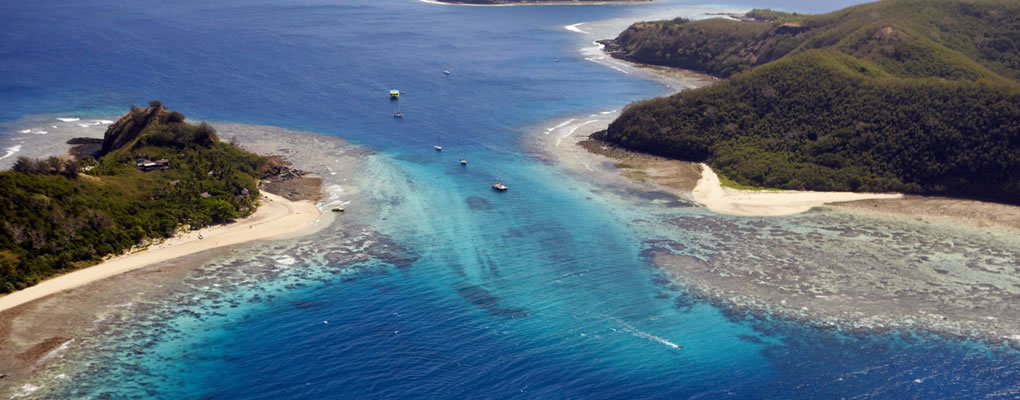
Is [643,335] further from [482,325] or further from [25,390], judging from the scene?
[25,390]

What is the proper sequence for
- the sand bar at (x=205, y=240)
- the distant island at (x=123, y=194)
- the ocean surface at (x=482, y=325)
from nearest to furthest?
1. the ocean surface at (x=482, y=325)
2. the sand bar at (x=205, y=240)
3. the distant island at (x=123, y=194)

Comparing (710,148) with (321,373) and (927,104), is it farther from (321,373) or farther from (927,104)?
(321,373)

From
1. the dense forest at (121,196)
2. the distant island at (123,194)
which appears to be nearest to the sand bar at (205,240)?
the distant island at (123,194)

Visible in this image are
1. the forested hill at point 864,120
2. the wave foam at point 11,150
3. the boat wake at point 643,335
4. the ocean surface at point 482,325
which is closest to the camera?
the ocean surface at point 482,325

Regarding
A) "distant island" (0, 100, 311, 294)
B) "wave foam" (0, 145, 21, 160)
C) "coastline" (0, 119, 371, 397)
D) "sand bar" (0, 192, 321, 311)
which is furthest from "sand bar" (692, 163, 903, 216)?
"wave foam" (0, 145, 21, 160)

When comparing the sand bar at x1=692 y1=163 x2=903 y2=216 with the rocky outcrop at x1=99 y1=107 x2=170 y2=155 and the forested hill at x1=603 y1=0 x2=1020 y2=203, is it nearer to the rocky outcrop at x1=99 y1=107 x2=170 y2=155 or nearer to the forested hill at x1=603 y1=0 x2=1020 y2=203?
the forested hill at x1=603 y1=0 x2=1020 y2=203

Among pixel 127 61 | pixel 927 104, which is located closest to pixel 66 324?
pixel 927 104

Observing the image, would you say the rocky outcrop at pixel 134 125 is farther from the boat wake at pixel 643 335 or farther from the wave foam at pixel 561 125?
the boat wake at pixel 643 335
